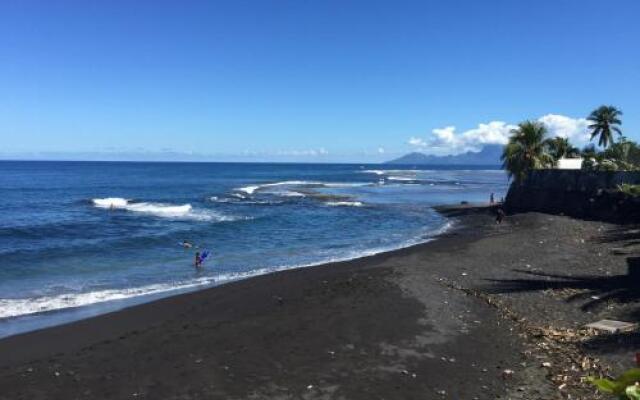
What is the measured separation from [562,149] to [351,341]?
1986 inches

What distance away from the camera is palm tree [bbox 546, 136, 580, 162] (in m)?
53.8

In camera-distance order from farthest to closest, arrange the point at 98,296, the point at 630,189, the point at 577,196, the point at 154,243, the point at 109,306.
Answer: the point at 577,196, the point at 630,189, the point at 154,243, the point at 98,296, the point at 109,306

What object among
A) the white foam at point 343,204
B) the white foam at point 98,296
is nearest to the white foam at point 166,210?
the white foam at point 343,204

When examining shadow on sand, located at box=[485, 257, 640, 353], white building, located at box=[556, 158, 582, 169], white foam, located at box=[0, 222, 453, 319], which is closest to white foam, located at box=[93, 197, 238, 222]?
white foam, located at box=[0, 222, 453, 319]

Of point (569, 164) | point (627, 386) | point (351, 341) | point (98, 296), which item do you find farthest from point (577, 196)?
point (627, 386)

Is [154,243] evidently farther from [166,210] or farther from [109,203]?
[109,203]

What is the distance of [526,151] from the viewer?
4794 cm

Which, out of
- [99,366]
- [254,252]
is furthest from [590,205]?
[99,366]

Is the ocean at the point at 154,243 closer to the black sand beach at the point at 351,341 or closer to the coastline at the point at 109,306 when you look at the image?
the coastline at the point at 109,306

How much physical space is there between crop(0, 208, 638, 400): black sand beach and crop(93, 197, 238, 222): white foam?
22.7m

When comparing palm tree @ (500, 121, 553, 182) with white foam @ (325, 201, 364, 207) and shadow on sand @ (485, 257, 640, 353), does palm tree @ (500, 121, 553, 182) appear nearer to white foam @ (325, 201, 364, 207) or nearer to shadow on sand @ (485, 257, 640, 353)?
white foam @ (325, 201, 364, 207)

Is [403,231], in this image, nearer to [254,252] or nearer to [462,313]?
[254,252]

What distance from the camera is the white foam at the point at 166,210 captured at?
41.6m

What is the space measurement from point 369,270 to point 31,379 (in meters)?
12.1
